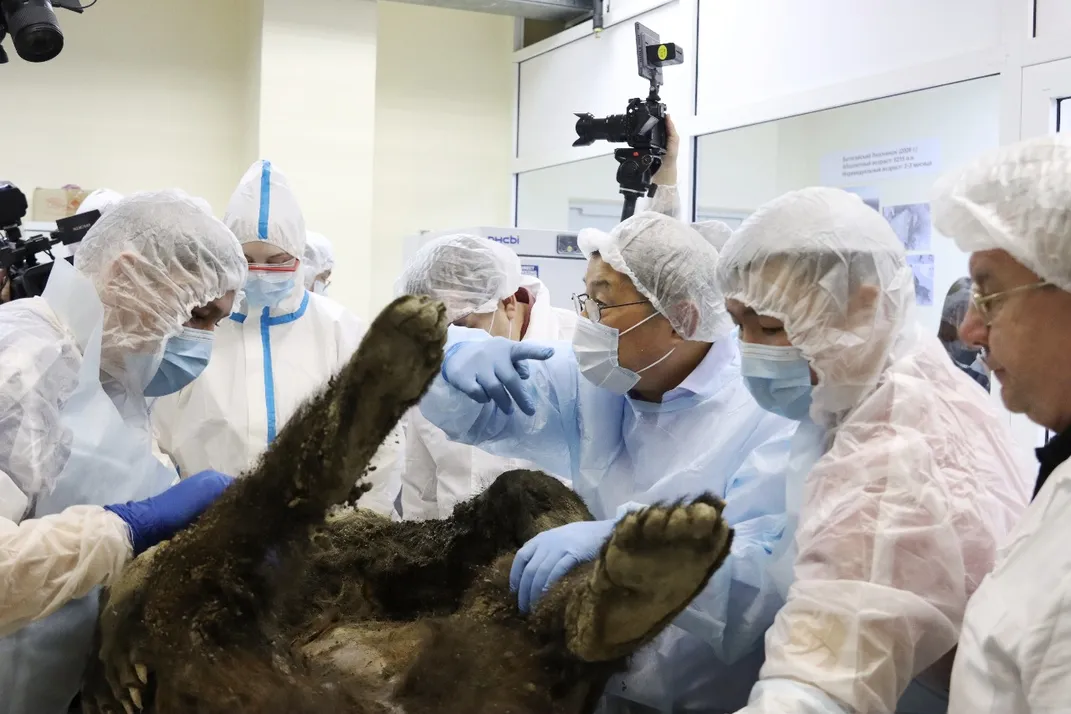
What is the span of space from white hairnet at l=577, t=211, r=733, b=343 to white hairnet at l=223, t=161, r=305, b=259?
1070 mm

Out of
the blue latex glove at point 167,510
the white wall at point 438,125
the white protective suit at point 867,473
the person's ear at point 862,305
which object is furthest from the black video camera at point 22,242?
the white wall at point 438,125

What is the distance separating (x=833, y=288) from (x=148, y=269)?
1030 mm

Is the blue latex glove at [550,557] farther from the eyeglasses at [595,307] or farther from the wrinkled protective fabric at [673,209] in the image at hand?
the wrinkled protective fabric at [673,209]

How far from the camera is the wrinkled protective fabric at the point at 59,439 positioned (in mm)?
1195

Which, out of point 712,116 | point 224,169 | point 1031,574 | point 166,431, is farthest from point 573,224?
point 1031,574

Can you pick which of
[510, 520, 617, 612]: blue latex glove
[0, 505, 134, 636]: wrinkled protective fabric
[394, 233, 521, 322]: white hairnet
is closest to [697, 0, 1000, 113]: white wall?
[394, 233, 521, 322]: white hairnet

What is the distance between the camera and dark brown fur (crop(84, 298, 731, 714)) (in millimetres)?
938

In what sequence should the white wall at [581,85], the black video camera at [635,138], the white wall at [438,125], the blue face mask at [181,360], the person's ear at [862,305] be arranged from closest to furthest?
the person's ear at [862,305]
the blue face mask at [181,360]
the black video camera at [635,138]
the white wall at [581,85]
the white wall at [438,125]

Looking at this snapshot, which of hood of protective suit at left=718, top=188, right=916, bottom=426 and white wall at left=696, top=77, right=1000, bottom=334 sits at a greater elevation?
white wall at left=696, top=77, right=1000, bottom=334

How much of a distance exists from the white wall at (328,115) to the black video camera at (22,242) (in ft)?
8.98

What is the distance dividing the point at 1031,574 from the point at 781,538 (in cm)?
40

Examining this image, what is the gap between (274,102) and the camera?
183 inches

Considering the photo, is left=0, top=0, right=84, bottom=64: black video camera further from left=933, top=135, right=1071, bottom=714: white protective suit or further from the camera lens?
left=933, top=135, right=1071, bottom=714: white protective suit

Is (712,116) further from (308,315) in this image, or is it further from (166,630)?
(166,630)
